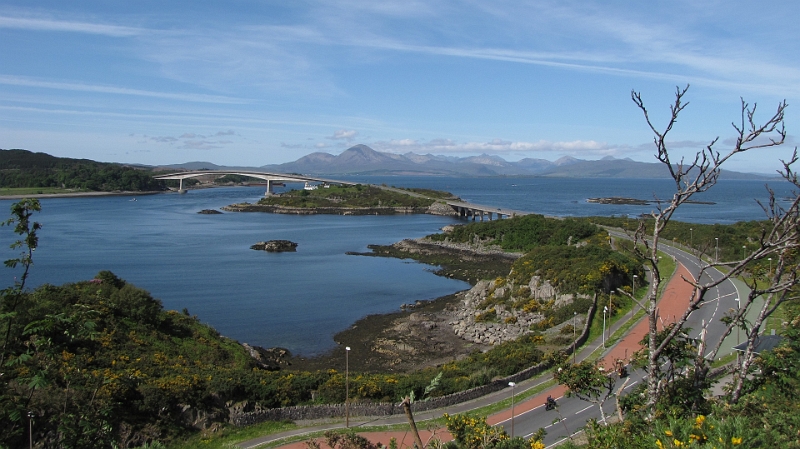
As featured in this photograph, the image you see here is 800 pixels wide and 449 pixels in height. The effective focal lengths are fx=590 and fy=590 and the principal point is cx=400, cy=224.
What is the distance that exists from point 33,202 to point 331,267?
3600cm

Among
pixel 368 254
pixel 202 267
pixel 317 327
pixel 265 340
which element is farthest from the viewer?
pixel 368 254

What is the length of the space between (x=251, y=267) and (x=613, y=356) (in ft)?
93.0

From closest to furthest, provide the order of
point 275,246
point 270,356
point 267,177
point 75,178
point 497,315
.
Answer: point 270,356 < point 497,315 < point 275,246 < point 75,178 < point 267,177

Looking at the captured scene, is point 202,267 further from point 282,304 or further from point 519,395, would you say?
point 519,395

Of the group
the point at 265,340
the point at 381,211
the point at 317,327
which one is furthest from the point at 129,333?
the point at 381,211

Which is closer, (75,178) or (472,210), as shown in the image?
(472,210)

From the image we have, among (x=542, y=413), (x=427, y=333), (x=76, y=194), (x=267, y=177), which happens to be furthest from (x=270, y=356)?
(x=267, y=177)

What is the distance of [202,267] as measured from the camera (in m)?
39.4

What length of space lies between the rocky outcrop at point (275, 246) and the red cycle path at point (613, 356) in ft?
97.4

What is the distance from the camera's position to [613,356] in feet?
56.5

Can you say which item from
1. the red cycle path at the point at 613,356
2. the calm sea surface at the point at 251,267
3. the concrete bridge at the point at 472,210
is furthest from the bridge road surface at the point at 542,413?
the concrete bridge at the point at 472,210

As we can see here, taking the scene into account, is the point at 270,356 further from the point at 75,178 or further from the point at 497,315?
the point at 75,178

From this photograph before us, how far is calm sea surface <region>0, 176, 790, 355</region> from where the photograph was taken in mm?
27625

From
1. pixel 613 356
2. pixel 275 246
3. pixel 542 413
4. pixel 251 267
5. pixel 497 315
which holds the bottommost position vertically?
pixel 251 267
